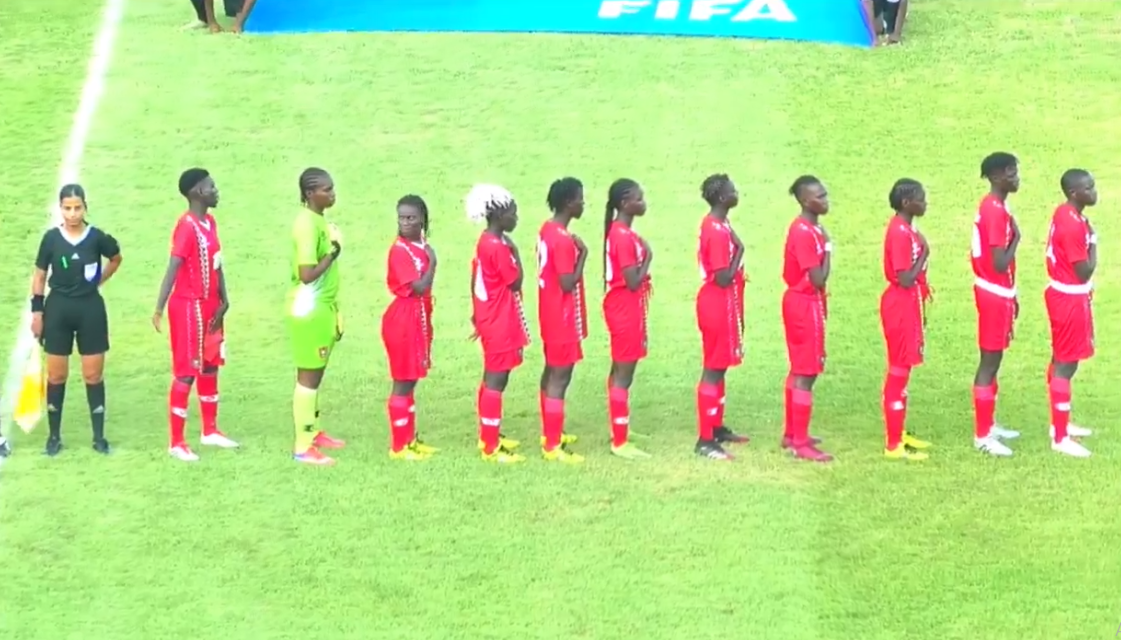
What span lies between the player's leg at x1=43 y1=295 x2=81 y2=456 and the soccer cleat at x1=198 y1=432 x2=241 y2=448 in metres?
0.83

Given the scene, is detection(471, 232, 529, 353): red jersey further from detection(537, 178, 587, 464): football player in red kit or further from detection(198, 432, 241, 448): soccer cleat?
detection(198, 432, 241, 448): soccer cleat

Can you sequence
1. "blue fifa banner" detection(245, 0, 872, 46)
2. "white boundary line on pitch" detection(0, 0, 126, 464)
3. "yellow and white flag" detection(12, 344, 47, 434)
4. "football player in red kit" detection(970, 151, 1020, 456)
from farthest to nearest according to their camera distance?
"blue fifa banner" detection(245, 0, 872, 46) < "white boundary line on pitch" detection(0, 0, 126, 464) < "yellow and white flag" detection(12, 344, 47, 434) < "football player in red kit" detection(970, 151, 1020, 456)

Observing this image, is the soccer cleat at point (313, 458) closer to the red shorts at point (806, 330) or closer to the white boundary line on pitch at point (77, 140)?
the white boundary line on pitch at point (77, 140)

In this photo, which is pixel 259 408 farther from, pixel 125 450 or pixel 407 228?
pixel 407 228

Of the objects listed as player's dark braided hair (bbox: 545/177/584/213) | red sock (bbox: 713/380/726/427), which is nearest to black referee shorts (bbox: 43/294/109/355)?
player's dark braided hair (bbox: 545/177/584/213)

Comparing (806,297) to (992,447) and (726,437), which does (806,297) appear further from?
(992,447)

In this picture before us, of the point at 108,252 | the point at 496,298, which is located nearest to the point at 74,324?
the point at 108,252

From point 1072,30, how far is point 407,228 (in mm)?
9624

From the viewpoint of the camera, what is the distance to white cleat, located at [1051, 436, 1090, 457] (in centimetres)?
1151

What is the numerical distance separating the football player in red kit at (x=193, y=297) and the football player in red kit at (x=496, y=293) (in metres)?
1.47

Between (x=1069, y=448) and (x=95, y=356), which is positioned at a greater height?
(x=95, y=356)

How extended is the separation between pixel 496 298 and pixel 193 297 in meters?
1.71

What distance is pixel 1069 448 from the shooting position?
11547 mm

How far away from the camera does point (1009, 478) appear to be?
1120 centimetres
